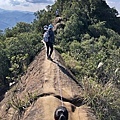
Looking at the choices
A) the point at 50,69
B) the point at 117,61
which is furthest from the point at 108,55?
the point at 50,69

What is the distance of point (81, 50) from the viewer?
24.9 m

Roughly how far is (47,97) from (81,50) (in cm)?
1153

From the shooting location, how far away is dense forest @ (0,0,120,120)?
1484 cm

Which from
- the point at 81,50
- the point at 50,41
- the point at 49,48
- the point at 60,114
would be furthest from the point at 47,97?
the point at 81,50

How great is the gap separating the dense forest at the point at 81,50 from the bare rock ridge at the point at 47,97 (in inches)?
24.3

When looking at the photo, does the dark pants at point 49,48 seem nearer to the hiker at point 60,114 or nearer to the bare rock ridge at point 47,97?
the bare rock ridge at point 47,97

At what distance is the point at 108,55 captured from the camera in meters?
26.0

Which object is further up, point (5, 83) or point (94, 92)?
point (94, 92)

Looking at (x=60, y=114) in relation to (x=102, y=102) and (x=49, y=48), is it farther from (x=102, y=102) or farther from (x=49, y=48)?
(x=49, y=48)

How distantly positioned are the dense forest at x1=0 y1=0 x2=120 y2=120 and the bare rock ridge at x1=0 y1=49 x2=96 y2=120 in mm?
618

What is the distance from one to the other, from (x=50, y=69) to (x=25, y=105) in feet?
9.86

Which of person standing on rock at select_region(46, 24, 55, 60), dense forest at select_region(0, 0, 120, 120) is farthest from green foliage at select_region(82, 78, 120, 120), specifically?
person standing on rock at select_region(46, 24, 55, 60)

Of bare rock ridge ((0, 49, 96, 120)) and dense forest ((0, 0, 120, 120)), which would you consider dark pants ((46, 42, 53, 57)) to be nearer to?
bare rock ridge ((0, 49, 96, 120))

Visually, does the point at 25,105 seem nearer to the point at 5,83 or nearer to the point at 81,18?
the point at 5,83
